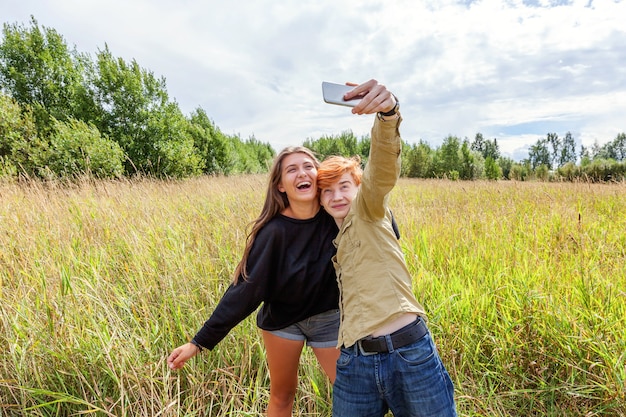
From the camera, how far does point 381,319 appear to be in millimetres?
Answer: 1143

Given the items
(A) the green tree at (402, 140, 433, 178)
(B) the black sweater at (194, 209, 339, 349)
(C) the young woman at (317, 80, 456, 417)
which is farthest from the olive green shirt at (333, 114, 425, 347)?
(A) the green tree at (402, 140, 433, 178)

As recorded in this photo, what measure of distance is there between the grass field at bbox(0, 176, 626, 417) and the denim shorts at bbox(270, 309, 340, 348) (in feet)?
1.10

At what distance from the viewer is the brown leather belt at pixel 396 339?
1121mm

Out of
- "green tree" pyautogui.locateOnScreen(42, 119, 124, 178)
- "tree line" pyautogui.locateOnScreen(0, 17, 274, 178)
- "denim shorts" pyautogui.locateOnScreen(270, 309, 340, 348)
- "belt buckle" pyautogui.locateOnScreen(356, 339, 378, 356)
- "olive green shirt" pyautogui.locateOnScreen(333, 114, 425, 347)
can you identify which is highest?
"tree line" pyautogui.locateOnScreen(0, 17, 274, 178)

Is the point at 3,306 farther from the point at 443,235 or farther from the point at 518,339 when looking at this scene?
the point at 443,235

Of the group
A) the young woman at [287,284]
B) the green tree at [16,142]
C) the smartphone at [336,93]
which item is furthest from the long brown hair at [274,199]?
the green tree at [16,142]

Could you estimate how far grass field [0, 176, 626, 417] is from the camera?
1717 millimetres

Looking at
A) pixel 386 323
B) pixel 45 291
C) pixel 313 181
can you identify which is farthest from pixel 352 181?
pixel 45 291

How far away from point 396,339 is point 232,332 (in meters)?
1.30

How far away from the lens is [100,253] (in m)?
2.96

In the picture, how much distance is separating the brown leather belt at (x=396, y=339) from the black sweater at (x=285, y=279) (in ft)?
1.43

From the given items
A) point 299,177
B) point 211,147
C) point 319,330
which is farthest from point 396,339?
point 211,147

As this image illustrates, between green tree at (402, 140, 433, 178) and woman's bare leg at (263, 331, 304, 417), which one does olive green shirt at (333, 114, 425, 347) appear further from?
green tree at (402, 140, 433, 178)

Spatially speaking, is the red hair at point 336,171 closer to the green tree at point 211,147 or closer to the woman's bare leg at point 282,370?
the woman's bare leg at point 282,370
